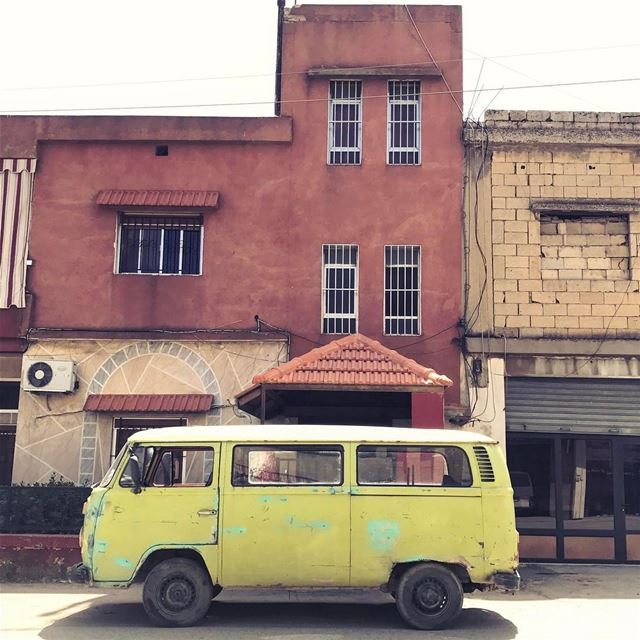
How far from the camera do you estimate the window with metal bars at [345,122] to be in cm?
1642

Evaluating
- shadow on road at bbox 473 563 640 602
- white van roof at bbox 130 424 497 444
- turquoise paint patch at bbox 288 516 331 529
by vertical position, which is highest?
white van roof at bbox 130 424 497 444

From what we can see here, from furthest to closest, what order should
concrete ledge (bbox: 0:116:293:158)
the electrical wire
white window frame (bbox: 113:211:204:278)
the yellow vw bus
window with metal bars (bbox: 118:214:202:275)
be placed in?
1. the electrical wire
2. concrete ledge (bbox: 0:116:293:158)
3. window with metal bars (bbox: 118:214:202:275)
4. white window frame (bbox: 113:211:204:278)
5. the yellow vw bus

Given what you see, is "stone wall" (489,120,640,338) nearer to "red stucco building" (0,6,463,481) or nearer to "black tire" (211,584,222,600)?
"red stucco building" (0,6,463,481)

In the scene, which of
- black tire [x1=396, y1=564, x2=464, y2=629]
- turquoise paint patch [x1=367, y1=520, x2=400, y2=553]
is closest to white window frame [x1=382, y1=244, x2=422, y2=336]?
turquoise paint patch [x1=367, y1=520, x2=400, y2=553]

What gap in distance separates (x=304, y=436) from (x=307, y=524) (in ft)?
3.50

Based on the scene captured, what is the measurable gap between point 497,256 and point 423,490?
742 cm

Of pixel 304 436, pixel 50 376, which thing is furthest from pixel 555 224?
pixel 50 376

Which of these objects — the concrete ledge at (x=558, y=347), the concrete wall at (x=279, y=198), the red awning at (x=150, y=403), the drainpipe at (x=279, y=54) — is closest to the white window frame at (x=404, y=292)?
the concrete wall at (x=279, y=198)

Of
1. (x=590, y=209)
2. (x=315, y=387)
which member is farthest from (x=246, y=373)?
(x=590, y=209)

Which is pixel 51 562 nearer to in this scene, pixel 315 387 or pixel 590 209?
pixel 315 387

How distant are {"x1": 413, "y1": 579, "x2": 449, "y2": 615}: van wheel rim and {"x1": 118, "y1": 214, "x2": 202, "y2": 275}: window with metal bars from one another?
863cm

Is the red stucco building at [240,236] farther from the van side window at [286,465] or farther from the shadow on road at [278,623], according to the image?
the van side window at [286,465]

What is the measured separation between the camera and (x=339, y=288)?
52.4ft

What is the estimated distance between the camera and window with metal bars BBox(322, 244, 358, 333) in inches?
622
